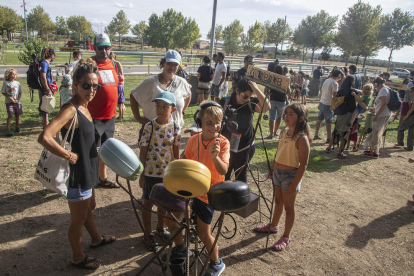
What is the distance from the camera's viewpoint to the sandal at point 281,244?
3.30 metres

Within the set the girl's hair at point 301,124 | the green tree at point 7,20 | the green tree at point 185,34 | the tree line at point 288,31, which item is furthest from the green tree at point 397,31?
the green tree at point 7,20

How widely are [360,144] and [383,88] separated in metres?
1.93

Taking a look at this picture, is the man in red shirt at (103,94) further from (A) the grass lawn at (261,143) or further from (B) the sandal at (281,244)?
(B) the sandal at (281,244)

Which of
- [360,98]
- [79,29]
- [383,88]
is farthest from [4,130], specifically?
[79,29]

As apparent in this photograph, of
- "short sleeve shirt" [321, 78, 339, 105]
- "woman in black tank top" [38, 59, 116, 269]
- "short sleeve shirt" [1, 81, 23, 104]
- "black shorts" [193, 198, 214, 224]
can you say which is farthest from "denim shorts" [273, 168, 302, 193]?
"short sleeve shirt" [1, 81, 23, 104]

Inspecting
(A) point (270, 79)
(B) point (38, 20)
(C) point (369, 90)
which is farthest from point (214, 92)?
(B) point (38, 20)

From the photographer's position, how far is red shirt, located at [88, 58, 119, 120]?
12.3 ft

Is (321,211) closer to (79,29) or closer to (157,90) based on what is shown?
(157,90)

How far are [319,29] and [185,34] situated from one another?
2498cm

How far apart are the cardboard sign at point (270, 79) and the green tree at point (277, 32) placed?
55.5m

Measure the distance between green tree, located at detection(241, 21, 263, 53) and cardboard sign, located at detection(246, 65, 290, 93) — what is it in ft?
171

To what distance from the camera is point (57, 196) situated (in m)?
4.10

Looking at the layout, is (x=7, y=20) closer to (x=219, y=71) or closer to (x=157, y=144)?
(x=219, y=71)

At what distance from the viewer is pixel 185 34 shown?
5238cm
